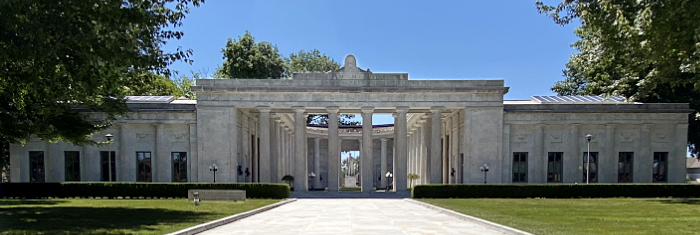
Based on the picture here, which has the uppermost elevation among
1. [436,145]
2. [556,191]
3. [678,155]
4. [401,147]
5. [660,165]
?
[436,145]

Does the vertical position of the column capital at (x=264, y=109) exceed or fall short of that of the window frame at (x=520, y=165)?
it exceeds it

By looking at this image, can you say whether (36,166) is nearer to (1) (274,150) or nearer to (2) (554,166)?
(1) (274,150)

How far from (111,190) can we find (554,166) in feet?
127

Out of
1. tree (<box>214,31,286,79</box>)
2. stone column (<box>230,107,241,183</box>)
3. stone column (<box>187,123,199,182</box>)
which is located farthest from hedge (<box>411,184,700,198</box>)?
tree (<box>214,31,286,79</box>)

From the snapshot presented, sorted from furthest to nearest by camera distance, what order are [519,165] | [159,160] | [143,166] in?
[519,165], [143,166], [159,160]

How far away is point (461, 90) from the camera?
52125 millimetres

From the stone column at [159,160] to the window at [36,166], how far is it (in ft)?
32.8

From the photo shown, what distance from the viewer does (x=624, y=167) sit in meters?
54.1

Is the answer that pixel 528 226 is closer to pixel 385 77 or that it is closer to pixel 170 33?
pixel 170 33

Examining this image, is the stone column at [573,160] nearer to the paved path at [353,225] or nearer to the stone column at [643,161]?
the stone column at [643,161]

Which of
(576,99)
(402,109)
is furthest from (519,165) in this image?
(402,109)

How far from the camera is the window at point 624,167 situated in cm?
5397

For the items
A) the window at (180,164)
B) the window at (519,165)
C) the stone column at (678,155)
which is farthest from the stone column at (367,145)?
the stone column at (678,155)

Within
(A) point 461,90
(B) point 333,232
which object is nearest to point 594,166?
(A) point 461,90
